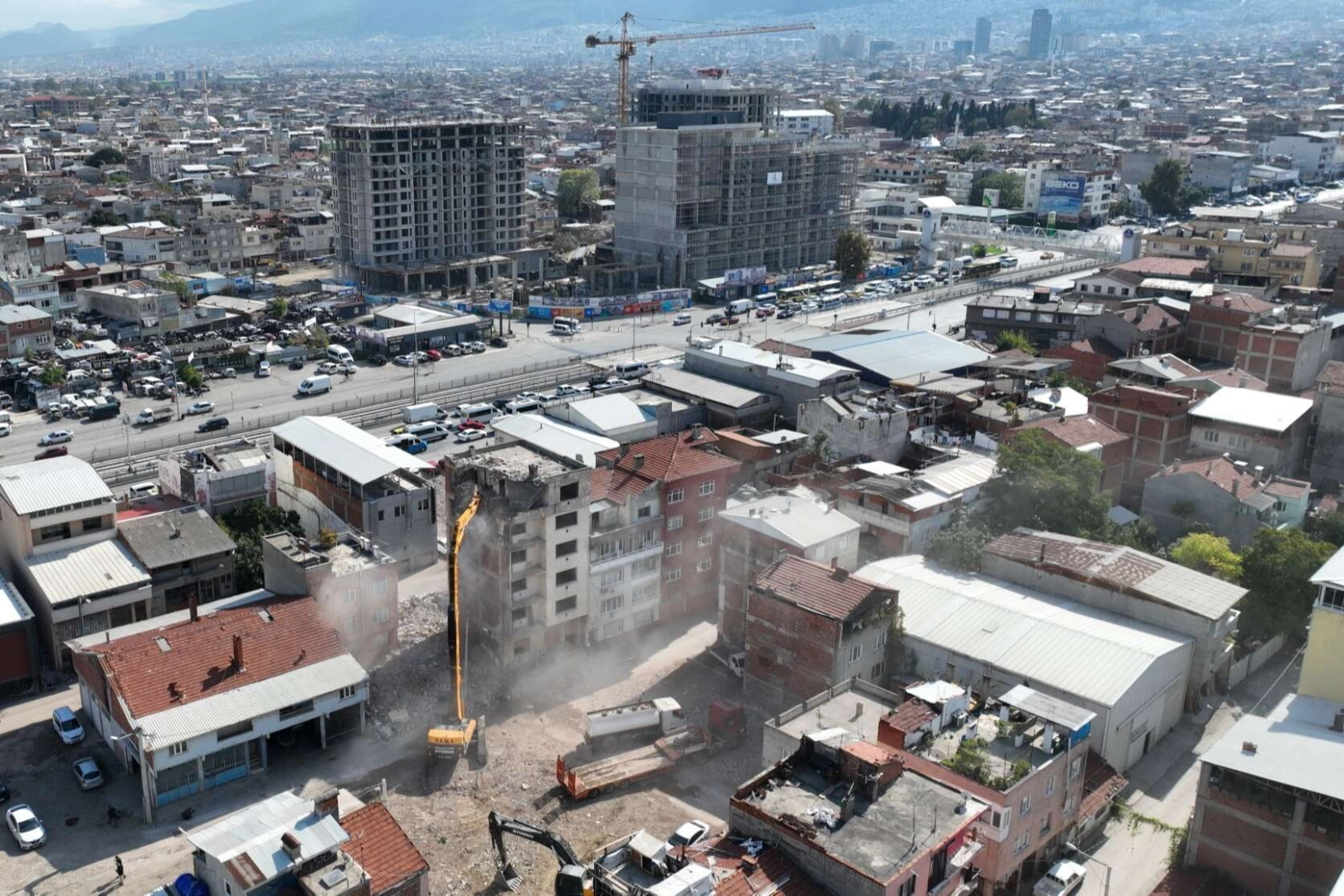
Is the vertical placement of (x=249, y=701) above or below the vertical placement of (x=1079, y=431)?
below

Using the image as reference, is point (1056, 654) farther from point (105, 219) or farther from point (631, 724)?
point (105, 219)

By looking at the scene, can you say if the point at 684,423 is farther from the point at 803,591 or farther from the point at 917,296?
the point at 917,296

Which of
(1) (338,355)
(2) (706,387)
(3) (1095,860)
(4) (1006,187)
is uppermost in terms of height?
(4) (1006,187)

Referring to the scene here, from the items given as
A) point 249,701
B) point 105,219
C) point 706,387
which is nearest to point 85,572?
point 249,701

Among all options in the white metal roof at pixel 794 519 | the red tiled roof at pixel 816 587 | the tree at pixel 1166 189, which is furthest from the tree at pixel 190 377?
the tree at pixel 1166 189

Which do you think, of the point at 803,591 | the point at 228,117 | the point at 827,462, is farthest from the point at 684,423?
the point at 228,117

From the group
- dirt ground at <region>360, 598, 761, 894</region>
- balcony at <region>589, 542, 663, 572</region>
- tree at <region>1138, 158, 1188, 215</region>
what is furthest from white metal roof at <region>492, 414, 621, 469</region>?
tree at <region>1138, 158, 1188, 215</region>
